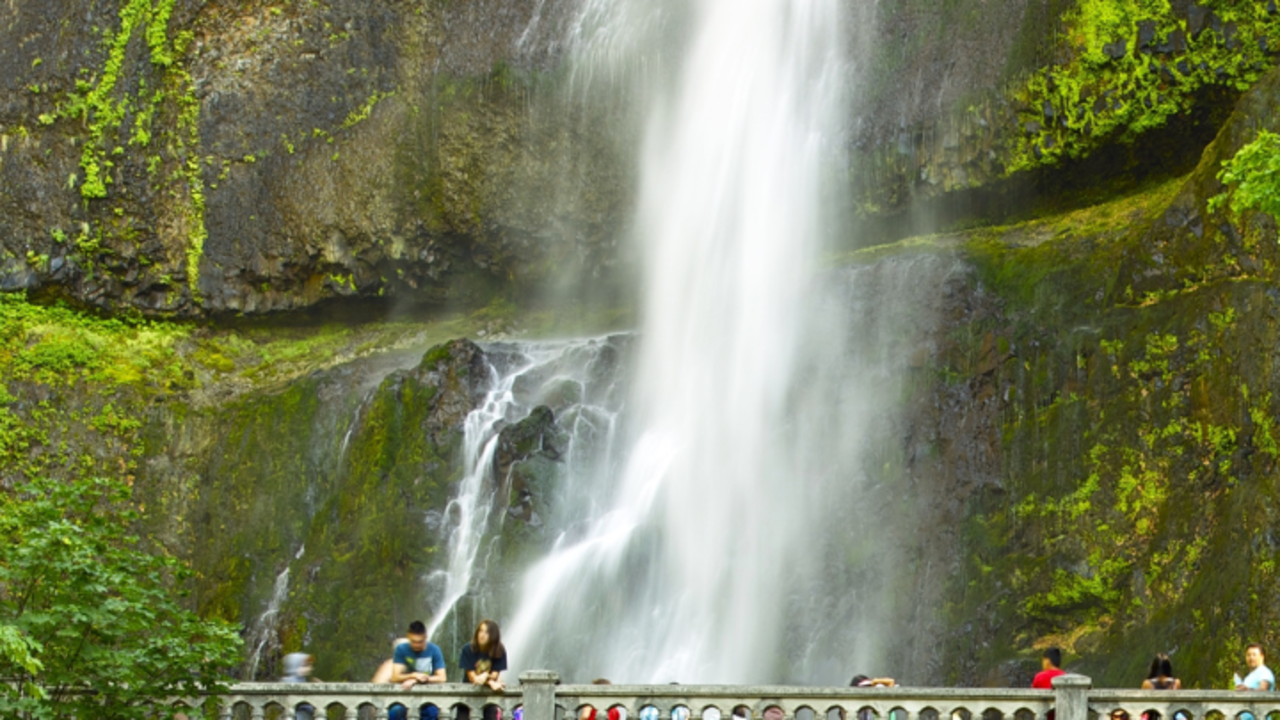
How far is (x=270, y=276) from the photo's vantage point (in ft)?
126

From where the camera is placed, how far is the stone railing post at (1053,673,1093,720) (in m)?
14.0

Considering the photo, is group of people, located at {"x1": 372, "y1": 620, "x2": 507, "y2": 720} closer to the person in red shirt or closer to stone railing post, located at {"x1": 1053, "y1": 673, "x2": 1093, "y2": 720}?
stone railing post, located at {"x1": 1053, "y1": 673, "x2": 1093, "y2": 720}

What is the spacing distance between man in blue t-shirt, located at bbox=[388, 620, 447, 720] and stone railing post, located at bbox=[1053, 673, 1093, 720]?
6.48 m

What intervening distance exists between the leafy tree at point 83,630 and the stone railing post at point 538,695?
120 inches

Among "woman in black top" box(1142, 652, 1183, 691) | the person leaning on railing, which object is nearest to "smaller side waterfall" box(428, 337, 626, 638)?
the person leaning on railing

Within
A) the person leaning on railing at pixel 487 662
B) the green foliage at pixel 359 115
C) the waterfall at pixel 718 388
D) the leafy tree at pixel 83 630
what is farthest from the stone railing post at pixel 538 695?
the green foliage at pixel 359 115

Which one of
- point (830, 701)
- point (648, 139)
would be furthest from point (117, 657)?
point (648, 139)

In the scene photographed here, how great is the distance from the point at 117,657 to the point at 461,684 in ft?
11.2

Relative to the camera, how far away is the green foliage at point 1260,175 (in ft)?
52.6

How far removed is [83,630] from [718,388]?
17.9m

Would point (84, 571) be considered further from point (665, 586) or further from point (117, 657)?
point (665, 586)

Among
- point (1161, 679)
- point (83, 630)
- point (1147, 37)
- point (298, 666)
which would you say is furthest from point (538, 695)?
point (1147, 37)

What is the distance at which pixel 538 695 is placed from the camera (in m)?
14.4

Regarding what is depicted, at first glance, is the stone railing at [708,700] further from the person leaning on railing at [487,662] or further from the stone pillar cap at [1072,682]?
the person leaning on railing at [487,662]
